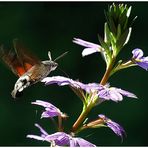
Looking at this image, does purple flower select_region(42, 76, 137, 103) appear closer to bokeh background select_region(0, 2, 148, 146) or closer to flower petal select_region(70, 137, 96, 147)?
flower petal select_region(70, 137, 96, 147)

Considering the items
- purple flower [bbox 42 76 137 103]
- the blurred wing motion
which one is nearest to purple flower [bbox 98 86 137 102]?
purple flower [bbox 42 76 137 103]

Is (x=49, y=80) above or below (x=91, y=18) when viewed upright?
above

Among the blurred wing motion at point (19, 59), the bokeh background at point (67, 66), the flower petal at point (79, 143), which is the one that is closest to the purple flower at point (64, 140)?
the flower petal at point (79, 143)

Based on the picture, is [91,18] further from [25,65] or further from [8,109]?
[25,65]

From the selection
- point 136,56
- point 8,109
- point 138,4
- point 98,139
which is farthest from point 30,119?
point 136,56

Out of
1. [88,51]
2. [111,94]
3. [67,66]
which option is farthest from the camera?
[67,66]

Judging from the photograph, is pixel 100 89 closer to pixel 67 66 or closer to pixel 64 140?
pixel 64 140

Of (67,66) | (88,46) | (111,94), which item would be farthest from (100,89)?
(67,66)
